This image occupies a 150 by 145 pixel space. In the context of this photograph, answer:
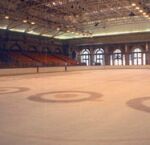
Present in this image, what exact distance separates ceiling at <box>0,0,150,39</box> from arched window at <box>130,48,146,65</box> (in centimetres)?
372

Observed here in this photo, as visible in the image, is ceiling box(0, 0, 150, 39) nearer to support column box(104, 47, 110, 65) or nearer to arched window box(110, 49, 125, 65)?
support column box(104, 47, 110, 65)

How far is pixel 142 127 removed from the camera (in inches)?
198

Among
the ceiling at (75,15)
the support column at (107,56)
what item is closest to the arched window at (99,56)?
the support column at (107,56)

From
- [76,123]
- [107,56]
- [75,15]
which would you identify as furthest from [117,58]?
[76,123]

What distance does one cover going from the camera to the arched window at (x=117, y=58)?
153 feet

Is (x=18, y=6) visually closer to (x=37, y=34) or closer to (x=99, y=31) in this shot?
(x=37, y=34)

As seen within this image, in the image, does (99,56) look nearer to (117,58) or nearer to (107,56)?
(107,56)

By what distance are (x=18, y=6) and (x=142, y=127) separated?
24.7 m

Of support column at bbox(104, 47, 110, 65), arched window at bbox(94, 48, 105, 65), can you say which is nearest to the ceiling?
support column at bbox(104, 47, 110, 65)

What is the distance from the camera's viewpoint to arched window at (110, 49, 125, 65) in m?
46.6

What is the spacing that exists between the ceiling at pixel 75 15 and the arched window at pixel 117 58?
368cm

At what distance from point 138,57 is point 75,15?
56.9 ft

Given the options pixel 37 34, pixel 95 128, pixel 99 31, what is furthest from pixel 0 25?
pixel 95 128

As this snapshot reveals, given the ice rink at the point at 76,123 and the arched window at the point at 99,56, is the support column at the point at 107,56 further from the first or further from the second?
the ice rink at the point at 76,123
